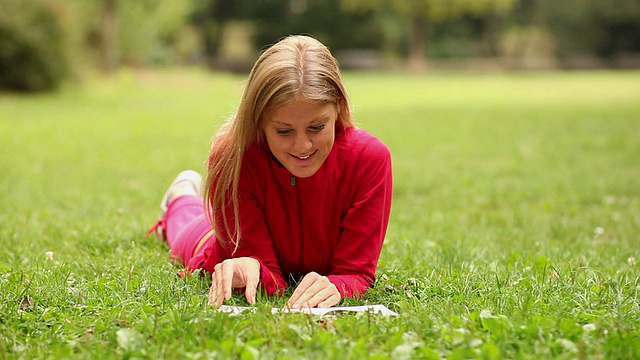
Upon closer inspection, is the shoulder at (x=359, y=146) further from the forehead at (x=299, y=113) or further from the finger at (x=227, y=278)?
the finger at (x=227, y=278)

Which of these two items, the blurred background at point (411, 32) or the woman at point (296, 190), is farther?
the blurred background at point (411, 32)

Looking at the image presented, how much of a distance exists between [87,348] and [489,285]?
1.87 meters

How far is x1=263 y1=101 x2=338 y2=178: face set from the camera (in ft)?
10.6

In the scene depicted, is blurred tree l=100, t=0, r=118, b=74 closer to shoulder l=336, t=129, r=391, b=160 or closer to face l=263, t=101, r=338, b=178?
shoulder l=336, t=129, r=391, b=160

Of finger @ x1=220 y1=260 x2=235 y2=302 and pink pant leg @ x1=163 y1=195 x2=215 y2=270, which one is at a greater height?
finger @ x1=220 y1=260 x2=235 y2=302

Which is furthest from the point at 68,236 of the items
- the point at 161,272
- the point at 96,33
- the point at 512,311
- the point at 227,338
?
the point at 96,33

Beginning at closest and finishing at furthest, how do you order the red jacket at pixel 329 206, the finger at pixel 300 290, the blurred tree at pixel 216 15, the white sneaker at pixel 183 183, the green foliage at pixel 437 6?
the finger at pixel 300 290
the red jacket at pixel 329 206
the white sneaker at pixel 183 183
the green foliage at pixel 437 6
the blurred tree at pixel 216 15

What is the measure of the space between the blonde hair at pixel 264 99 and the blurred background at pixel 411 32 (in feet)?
124

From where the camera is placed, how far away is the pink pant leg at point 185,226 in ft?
14.2

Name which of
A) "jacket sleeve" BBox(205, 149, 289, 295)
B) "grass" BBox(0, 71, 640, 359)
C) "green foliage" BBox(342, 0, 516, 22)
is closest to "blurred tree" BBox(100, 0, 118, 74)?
"grass" BBox(0, 71, 640, 359)

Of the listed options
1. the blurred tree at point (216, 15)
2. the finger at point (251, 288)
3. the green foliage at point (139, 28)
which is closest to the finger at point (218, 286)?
the finger at point (251, 288)

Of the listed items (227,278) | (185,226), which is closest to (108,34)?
(185,226)

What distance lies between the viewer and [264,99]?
3.23 m

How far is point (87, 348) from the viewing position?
2.81 m
